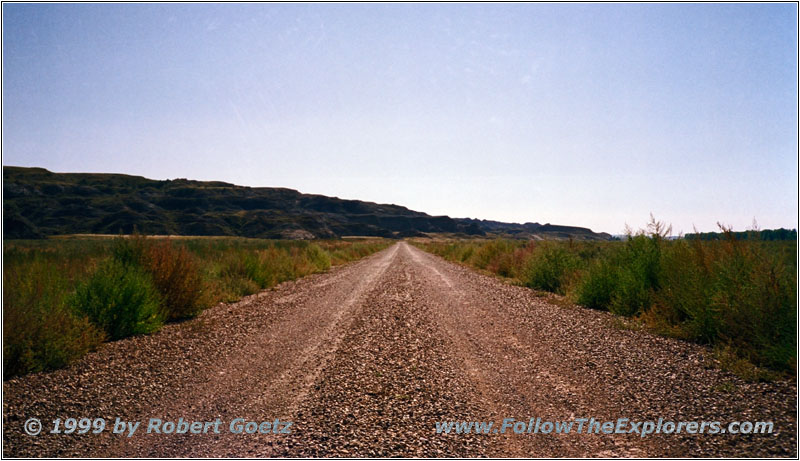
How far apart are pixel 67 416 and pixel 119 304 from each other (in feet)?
13.6

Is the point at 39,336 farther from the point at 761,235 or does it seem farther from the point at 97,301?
the point at 761,235

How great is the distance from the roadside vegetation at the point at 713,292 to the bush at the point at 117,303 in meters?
9.74

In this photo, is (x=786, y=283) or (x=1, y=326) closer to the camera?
(x=1, y=326)

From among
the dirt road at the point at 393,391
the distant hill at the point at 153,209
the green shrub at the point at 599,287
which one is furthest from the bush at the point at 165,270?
the distant hill at the point at 153,209

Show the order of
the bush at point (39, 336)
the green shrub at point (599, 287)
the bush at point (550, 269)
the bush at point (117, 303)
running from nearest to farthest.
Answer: the bush at point (39, 336), the bush at point (117, 303), the green shrub at point (599, 287), the bush at point (550, 269)

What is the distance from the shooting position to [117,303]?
8.43 meters

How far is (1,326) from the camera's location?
18.1 feet

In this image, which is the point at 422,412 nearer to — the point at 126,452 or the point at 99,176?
the point at 126,452

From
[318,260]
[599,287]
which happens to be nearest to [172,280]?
[599,287]

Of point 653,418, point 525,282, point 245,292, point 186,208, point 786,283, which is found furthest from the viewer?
point 186,208

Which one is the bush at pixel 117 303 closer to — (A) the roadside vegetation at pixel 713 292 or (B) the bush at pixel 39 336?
(B) the bush at pixel 39 336

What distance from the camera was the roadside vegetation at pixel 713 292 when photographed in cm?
592

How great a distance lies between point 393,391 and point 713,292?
5718 mm

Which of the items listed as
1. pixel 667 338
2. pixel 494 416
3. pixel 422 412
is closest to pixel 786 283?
pixel 667 338
